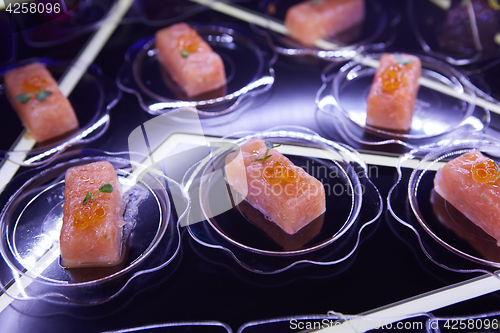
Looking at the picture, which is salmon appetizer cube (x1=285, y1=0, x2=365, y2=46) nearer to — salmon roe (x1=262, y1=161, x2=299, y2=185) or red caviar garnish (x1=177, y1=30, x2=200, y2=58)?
red caviar garnish (x1=177, y1=30, x2=200, y2=58)

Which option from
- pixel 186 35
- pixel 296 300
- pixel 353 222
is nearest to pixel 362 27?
pixel 186 35

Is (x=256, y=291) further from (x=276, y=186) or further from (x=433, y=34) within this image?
(x=433, y=34)

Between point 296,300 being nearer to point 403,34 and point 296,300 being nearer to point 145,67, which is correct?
point 145,67

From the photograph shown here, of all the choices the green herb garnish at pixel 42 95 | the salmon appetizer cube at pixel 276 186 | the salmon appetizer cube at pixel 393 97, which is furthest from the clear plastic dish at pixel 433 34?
the green herb garnish at pixel 42 95

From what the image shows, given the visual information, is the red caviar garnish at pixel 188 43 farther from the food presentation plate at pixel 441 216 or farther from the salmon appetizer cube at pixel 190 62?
the food presentation plate at pixel 441 216

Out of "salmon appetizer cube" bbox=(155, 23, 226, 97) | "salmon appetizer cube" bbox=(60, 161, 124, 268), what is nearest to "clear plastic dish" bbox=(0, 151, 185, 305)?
"salmon appetizer cube" bbox=(60, 161, 124, 268)

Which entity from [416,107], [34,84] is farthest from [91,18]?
[416,107]
